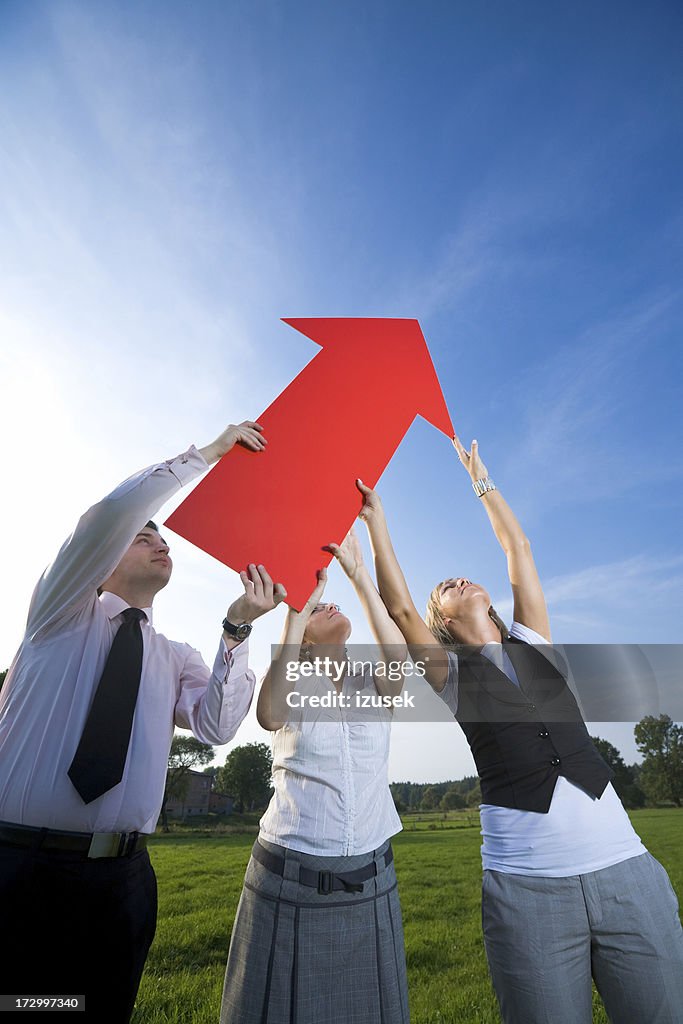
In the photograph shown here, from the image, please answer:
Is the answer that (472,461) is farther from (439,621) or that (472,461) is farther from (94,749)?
(94,749)

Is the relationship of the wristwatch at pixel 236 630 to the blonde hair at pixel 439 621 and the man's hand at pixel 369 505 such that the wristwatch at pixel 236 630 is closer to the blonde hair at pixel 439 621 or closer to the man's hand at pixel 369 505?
the man's hand at pixel 369 505

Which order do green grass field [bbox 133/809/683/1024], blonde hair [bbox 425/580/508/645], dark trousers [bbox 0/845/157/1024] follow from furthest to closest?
1. green grass field [bbox 133/809/683/1024]
2. blonde hair [bbox 425/580/508/645]
3. dark trousers [bbox 0/845/157/1024]

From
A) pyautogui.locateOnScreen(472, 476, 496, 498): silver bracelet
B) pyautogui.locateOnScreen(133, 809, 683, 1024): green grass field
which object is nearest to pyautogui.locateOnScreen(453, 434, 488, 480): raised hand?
pyautogui.locateOnScreen(472, 476, 496, 498): silver bracelet

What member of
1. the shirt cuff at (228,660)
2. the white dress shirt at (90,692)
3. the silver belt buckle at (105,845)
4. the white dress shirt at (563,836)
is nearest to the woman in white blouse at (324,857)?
the shirt cuff at (228,660)

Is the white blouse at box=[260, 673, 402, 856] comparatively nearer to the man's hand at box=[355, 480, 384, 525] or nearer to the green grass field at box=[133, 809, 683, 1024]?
the man's hand at box=[355, 480, 384, 525]

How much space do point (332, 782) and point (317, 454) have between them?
1342 millimetres

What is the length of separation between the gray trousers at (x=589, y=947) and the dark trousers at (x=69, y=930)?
1.20 m

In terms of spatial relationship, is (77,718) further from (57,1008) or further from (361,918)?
(361,918)

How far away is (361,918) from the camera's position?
2.04 m

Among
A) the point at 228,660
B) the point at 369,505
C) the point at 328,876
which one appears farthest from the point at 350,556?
the point at 328,876

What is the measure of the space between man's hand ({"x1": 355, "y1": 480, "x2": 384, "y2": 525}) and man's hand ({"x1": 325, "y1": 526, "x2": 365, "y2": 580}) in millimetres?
95

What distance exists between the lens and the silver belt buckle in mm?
1665

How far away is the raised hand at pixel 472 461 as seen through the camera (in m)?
2.65

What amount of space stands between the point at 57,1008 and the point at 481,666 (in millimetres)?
1730
